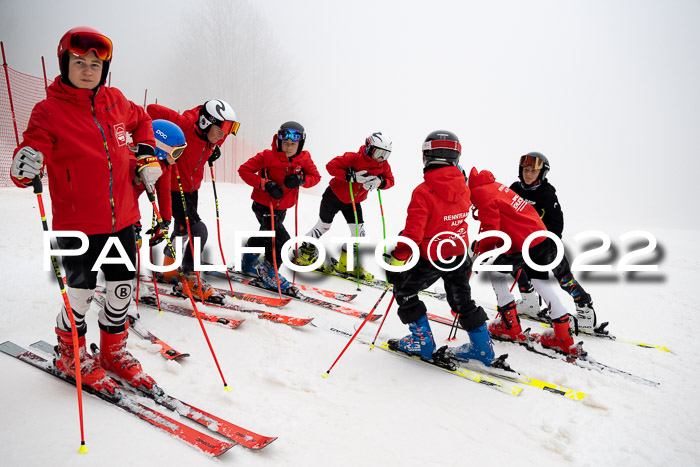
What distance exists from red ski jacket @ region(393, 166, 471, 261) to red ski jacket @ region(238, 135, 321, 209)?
2340mm

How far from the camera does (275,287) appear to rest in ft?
18.3

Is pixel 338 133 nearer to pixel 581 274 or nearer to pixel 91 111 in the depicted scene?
pixel 581 274

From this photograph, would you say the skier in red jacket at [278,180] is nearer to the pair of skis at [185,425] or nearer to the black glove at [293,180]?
the black glove at [293,180]

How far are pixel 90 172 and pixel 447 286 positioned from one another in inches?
123

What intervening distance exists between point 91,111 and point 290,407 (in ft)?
8.10

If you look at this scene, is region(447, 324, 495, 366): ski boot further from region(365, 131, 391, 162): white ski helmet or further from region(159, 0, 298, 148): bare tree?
region(159, 0, 298, 148): bare tree

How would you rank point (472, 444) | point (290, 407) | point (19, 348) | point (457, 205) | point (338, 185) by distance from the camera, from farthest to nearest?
1. point (338, 185)
2. point (457, 205)
3. point (19, 348)
4. point (290, 407)
5. point (472, 444)

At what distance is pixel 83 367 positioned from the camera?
2762 mm

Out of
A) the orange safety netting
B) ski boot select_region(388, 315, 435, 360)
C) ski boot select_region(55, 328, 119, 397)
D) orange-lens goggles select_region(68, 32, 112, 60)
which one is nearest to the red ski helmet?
orange-lens goggles select_region(68, 32, 112, 60)

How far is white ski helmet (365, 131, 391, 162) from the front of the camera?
Result: 230 inches

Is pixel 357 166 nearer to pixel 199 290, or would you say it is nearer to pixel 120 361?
pixel 199 290

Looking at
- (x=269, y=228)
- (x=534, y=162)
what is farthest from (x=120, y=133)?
(x=534, y=162)

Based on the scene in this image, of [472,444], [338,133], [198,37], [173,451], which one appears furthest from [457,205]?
[338,133]

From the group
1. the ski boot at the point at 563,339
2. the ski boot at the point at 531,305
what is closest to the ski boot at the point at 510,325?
the ski boot at the point at 563,339
